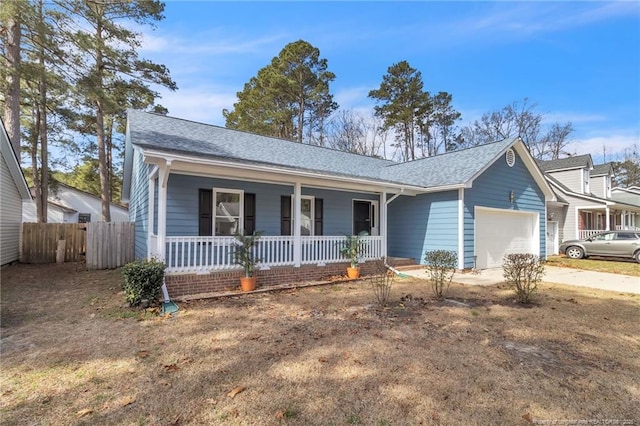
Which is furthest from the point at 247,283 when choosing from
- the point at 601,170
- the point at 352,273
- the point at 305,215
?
the point at 601,170

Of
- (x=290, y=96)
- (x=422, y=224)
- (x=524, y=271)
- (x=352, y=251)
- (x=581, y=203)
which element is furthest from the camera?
(x=290, y=96)

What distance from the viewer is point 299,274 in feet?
29.0

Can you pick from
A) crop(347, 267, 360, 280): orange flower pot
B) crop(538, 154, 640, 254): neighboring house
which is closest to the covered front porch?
crop(347, 267, 360, 280): orange flower pot

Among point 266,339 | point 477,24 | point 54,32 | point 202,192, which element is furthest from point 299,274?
point 54,32

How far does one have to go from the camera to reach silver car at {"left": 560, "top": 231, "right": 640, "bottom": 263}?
14.5 m

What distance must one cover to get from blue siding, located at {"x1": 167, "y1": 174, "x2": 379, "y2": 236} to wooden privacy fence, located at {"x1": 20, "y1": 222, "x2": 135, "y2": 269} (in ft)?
14.8

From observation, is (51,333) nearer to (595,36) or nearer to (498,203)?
(498,203)

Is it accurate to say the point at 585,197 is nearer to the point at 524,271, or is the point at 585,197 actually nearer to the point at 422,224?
the point at 422,224

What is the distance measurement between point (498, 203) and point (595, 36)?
650 cm

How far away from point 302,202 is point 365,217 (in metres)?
2.89

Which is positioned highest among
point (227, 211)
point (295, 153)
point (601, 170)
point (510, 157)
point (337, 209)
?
point (601, 170)

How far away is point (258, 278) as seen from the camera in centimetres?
819

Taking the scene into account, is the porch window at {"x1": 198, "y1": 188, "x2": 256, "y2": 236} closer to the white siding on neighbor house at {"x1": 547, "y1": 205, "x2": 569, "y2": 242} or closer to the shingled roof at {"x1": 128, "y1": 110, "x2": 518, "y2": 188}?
the shingled roof at {"x1": 128, "y1": 110, "x2": 518, "y2": 188}

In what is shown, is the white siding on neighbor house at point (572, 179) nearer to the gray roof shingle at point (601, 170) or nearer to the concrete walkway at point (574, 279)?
the gray roof shingle at point (601, 170)
